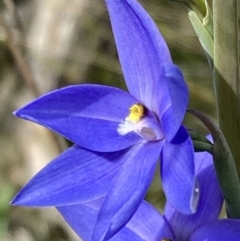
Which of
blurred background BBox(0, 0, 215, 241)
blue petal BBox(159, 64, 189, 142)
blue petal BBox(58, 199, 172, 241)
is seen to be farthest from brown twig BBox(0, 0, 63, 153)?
blue petal BBox(159, 64, 189, 142)

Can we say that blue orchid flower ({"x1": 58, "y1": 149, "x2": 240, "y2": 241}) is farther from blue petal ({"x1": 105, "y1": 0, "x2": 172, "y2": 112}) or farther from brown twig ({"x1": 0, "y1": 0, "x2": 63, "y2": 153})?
brown twig ({"x1": 0, "y1": 0, "x2": 63, "y2": 153})

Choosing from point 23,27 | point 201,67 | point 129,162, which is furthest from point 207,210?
point 23,27

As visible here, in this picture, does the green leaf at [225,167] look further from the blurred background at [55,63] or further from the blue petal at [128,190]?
the blurred background at [55,63]

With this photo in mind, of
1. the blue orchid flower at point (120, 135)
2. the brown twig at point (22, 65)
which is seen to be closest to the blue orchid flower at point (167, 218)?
the blue orchid flower at point (120, 135)

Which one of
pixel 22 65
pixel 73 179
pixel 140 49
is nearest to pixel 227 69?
pixel 140 49

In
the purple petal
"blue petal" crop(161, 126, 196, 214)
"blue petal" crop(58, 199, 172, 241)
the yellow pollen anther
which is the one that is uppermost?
the yellow pollen anther

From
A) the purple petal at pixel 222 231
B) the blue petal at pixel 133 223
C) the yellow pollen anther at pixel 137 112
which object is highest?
the yellow pollen anther at pixel 137 112
